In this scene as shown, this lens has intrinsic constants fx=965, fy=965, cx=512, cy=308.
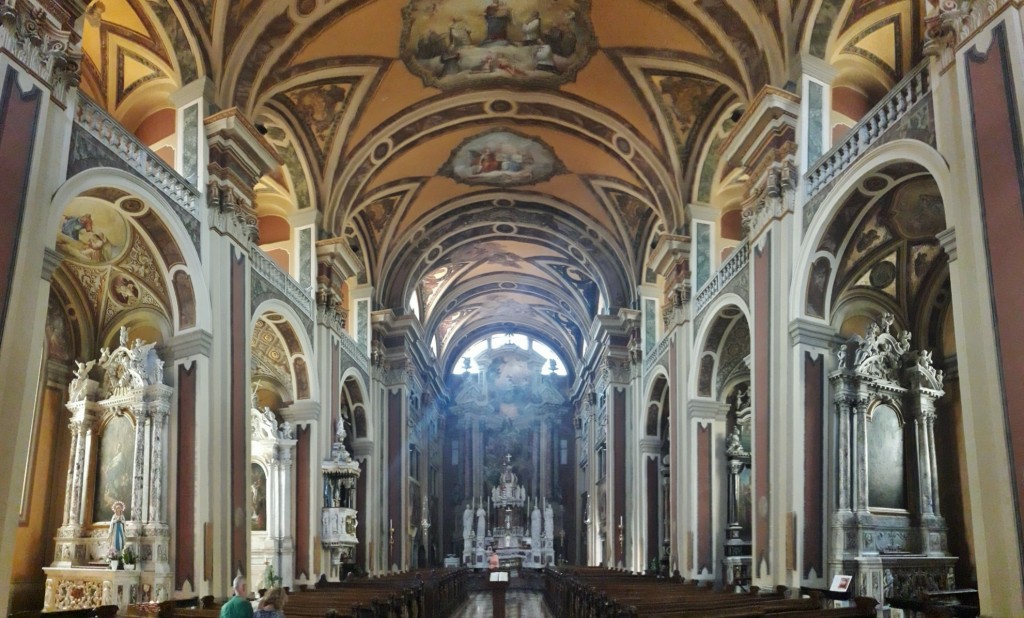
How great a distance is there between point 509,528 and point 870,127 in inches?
1206

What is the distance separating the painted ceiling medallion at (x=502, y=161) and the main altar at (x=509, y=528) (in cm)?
1769

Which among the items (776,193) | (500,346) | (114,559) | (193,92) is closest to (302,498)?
(114,559)

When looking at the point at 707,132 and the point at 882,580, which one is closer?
the point at 882,580

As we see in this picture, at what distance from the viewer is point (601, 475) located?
1236 inches

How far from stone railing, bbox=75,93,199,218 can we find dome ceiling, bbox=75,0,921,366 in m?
1.96

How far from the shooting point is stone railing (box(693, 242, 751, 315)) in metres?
16.3

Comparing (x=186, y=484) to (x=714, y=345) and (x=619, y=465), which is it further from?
(x=619, y=465)

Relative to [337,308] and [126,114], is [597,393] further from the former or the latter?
[126,114]

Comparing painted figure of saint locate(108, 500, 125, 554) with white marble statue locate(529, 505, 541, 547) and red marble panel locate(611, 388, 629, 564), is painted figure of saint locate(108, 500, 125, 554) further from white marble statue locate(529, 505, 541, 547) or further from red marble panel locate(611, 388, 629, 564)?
white marble statue locate(529, 505, 541, 547)

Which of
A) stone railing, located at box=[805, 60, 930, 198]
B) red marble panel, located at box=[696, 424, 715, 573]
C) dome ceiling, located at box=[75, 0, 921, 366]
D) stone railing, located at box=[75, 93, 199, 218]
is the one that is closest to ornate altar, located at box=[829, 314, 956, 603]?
stone railing, located at box=[805, 60, 930, 198]

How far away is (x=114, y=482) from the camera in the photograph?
1398 centimetres

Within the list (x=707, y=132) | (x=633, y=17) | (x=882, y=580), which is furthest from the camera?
(x=707, y=132)

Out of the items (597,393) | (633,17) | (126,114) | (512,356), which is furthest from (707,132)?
(512,356)

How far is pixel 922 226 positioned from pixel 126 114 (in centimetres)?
1222
